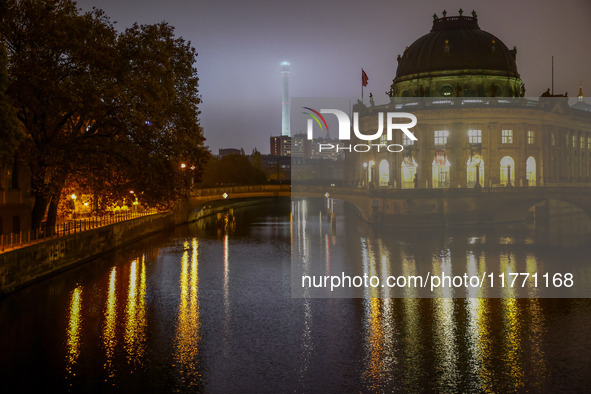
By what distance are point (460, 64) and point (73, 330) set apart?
89.8m

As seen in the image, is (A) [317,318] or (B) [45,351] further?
(A) [317,318]

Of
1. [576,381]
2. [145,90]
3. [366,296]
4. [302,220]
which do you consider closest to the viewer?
[576,381]

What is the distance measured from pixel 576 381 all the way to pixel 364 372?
698cm

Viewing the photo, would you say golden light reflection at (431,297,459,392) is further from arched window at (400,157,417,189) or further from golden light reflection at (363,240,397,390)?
arched window at (400,157,417,189)

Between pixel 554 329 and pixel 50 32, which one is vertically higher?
pixel 50 32

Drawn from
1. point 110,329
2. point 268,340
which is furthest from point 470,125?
point 110,329

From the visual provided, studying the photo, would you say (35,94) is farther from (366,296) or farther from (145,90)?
(366,296)

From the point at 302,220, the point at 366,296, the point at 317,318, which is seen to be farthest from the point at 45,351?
the point at 302,220

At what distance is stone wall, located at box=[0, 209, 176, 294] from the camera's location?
32.4 m

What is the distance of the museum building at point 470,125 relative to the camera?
93.9 meters

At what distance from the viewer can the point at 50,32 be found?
36.2 meters

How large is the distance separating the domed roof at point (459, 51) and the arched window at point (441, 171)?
58.0ft

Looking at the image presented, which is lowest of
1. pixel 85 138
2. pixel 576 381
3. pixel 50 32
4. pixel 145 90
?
pixel 576 381

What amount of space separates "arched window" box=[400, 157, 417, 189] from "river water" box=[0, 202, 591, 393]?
61857mm
